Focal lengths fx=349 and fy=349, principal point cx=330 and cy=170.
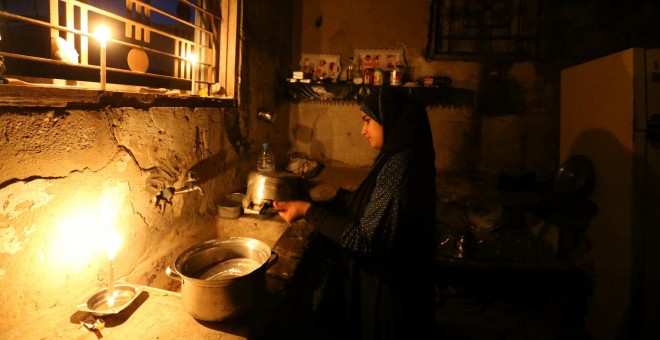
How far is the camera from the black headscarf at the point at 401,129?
2.10 meters

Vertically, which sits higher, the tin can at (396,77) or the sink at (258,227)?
the tin can at (396,77)

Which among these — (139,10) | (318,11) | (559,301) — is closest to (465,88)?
(318,11)

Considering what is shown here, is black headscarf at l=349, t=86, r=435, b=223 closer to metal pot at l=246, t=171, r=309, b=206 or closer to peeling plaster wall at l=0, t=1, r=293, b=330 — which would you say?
metal pot at l=246, t=171, r=309, b=206

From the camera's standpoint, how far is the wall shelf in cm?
552

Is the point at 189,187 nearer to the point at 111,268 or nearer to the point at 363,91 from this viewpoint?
the point at 111,268

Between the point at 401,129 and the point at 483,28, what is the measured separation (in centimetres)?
473

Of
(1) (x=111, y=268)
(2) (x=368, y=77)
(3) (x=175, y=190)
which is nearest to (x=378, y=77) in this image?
(2) (x=368, y=77)

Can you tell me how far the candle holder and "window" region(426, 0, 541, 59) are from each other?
17.7ft

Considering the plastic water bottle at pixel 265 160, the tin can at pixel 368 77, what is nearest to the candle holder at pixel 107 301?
the plastic water bottle at pixel 265 160

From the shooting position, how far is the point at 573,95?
4.96 meters

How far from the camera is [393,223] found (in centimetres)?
202

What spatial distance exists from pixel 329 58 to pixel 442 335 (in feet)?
15.0

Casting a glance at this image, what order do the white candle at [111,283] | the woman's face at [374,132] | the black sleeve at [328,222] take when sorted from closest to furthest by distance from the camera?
1. the white candle at [111,283]
2. the black sleeve at [328,222]
3. the woman's face at [374,132]

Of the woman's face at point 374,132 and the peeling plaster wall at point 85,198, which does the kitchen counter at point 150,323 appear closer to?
the peeling plaster wall at point 85,198
